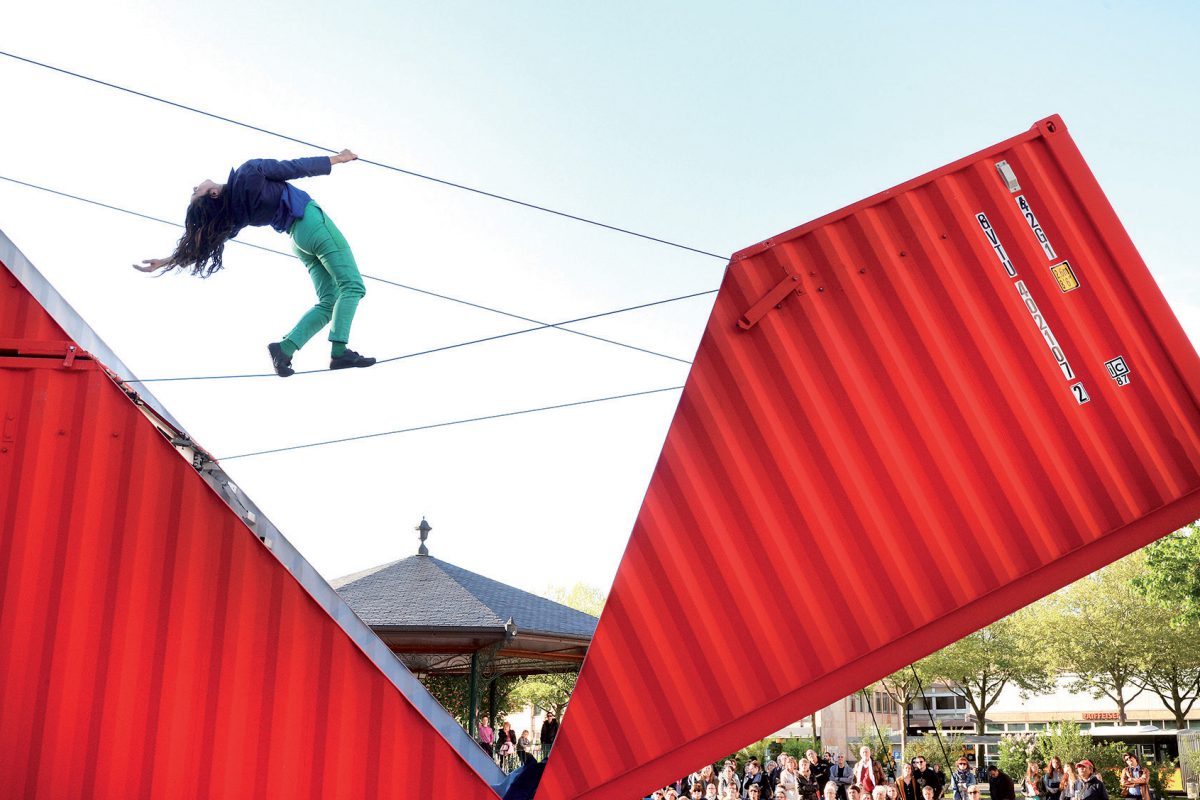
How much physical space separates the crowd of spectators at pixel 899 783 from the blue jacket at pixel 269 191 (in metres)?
7.31

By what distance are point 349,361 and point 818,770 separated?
504 inches

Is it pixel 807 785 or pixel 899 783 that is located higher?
pixel 807 785

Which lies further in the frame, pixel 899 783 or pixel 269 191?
pixel 899 783

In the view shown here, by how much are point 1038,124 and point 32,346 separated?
529 cm

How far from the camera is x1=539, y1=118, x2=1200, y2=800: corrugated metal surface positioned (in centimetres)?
452

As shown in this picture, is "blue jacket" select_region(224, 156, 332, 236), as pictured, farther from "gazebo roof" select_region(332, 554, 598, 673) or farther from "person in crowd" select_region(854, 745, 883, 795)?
"person in crowd" select_region(854, 745, 883, 795)

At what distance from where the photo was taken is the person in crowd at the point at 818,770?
1506 cm

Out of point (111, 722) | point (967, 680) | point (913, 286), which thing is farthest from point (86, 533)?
point (967, 680)

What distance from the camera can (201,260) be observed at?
17.8ft

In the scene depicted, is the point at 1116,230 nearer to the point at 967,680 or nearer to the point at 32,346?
the point at 32,346

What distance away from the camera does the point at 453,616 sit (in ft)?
39.6

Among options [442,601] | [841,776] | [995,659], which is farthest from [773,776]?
[995,659]

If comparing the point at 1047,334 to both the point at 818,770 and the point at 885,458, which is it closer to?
the point at 885,458

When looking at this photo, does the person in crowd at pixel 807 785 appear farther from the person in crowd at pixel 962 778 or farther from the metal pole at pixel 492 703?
the metal pole at pixel 492 703
